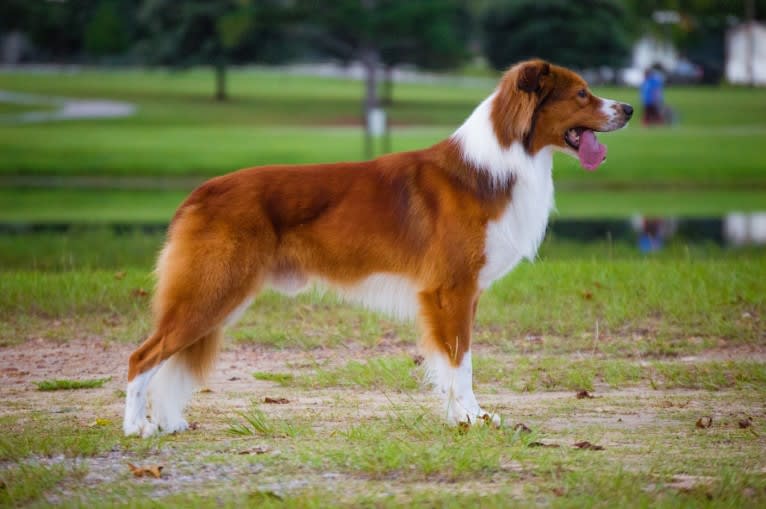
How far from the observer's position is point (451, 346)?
737 cm

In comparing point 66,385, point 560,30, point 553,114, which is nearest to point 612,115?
point 553,114

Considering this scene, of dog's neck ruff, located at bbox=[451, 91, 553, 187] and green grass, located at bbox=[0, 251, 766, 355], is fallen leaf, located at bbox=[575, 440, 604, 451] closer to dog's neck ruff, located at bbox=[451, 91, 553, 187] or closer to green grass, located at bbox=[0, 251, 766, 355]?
dog's neck ruff, located at bbox=[451, 91, 553, 187]

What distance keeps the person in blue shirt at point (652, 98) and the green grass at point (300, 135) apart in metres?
0.84

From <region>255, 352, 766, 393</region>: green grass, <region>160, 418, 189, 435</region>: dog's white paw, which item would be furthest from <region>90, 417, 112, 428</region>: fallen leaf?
<region>255, 352, 766, 393</region>: green grass

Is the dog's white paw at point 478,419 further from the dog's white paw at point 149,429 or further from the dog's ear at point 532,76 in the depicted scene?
the dog's ear at point 532,76

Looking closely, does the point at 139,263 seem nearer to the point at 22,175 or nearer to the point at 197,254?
the point at 197,254

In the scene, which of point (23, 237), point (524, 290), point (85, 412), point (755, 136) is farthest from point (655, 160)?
point (85, 412)

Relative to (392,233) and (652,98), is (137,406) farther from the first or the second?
(652,98)

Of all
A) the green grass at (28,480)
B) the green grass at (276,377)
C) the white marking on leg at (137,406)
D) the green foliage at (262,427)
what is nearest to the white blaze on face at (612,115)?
the green foliage at (262,427)

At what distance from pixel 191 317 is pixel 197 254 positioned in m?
0.37

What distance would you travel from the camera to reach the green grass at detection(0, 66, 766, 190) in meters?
31.4

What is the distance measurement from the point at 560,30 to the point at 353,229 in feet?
164

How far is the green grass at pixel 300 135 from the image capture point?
31.4 metres

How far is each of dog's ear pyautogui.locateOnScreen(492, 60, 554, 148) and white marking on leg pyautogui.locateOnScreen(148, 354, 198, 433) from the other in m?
2.39
